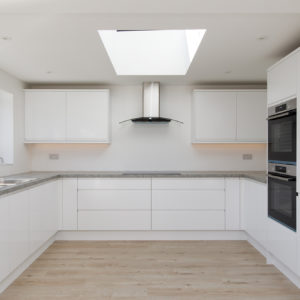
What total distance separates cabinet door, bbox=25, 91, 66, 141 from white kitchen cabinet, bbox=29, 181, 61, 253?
810mm

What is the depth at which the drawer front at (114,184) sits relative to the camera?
150 inches

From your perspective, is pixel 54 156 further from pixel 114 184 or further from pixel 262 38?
pixel 262 38

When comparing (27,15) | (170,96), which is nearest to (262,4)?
(27,15)

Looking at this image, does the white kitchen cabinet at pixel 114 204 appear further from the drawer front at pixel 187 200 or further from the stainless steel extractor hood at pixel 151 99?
the stainless steel extractor hood at pixel 151 99

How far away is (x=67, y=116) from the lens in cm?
413

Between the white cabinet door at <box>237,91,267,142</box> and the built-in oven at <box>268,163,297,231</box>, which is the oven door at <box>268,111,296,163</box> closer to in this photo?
the built-in oven at <box>268,163,297,231</box>

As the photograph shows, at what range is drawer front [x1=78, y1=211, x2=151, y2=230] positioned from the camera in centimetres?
380

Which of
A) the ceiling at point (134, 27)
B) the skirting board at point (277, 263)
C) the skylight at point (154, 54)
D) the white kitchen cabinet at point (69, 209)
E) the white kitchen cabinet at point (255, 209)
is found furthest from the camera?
the white kitchen cabinet at point (69, 209)

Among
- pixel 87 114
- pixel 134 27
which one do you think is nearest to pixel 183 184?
pixel 87 114

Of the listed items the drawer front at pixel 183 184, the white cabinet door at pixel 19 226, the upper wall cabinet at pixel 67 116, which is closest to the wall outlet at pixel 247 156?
the drawer front at pixel 183 184

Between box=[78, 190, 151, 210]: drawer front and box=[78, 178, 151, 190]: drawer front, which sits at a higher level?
box=[78, 178, 151, 190]: drawer front

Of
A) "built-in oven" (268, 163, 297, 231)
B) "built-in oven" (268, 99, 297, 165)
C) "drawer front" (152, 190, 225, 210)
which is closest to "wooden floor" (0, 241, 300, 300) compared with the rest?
"drawer front" (152, 190, 225, 210)

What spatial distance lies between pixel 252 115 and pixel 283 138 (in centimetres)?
155

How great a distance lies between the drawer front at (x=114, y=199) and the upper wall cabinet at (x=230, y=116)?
118cm
